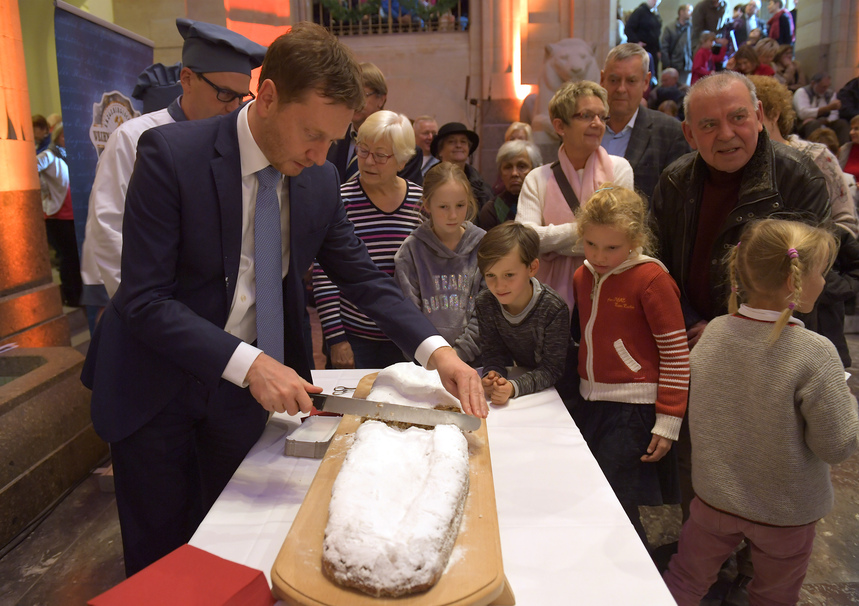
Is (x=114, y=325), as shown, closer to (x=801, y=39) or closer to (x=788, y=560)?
(x=788, y=560)

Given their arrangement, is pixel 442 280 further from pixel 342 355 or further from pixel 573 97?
pixel 573 97

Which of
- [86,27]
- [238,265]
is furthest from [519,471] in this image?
[86,27]

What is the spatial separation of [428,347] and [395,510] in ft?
2.18

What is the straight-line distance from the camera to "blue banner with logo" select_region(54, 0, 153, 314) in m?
3.81

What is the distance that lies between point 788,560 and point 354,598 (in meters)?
1.41

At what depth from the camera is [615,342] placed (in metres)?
2.09

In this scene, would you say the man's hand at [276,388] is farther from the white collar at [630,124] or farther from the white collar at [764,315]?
the white collar at [630,124]

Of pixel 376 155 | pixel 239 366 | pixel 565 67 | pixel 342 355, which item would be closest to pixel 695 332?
pixel 342 355

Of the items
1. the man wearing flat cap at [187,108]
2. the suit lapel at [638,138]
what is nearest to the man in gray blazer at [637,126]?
the suit lapel at [638,138]

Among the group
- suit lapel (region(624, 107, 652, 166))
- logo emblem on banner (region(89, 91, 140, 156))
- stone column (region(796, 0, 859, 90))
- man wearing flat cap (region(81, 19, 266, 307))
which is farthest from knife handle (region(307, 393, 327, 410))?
stone column (region(796, 0, 859, 90))

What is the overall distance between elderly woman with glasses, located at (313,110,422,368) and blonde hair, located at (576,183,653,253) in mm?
953

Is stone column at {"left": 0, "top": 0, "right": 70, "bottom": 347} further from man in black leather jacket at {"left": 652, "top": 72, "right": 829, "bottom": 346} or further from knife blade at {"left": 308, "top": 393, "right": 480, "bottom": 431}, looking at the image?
man in black leather jacket at {"left": 652, "top": 72, "right": 829, "bottom": 346}

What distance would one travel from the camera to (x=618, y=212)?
6.66 feet

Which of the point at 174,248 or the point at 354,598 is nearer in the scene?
the point at 354,598
